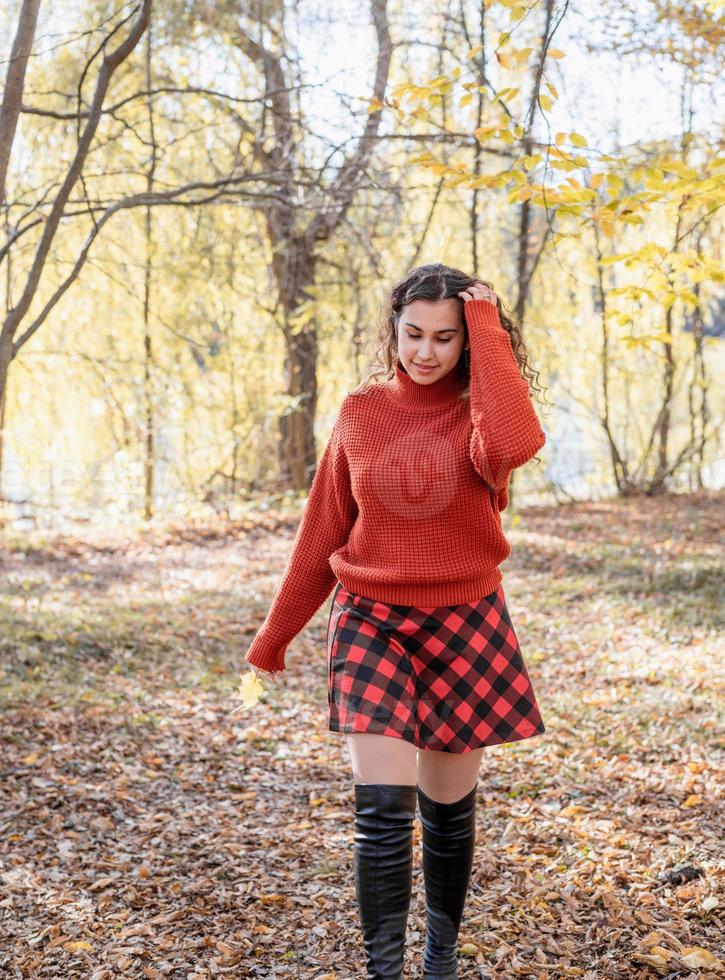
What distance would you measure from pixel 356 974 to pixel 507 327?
5.50 feet

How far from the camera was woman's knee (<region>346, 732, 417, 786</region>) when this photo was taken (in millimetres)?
1966

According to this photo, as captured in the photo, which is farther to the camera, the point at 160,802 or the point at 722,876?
the point at 160,802

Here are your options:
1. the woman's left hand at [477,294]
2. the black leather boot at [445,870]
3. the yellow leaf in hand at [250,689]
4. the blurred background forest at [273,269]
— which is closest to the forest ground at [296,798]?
the black leather boot at [445,870]

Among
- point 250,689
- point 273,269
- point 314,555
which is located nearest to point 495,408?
point 314,555

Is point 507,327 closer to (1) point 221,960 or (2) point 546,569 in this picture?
(1) point 221,960

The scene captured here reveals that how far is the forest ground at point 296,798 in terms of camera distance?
99.8 inches

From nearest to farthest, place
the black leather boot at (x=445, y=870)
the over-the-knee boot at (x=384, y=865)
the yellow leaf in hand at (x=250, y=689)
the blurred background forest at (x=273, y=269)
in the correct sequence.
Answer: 1. the over-the-knee boot at (x=384, y=865)
2. the black leather boot at (x=445, y=870)
3. the yellow leaf in hand at (x=250, y=689)
4. the blurred background forest at (x=273, y=269)

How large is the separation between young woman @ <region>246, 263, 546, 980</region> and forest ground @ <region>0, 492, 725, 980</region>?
53cm

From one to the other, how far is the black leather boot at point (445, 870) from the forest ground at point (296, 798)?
199 mm

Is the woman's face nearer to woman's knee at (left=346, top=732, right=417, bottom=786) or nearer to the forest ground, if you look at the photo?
woman's knee at (left=346, top=732, right=417, bottom=786)

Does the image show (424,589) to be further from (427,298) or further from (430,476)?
(427,298)

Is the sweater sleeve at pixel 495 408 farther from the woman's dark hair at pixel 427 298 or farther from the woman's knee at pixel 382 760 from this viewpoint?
the woman's knee at pixel 382 760

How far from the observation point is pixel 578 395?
11375 millimetres

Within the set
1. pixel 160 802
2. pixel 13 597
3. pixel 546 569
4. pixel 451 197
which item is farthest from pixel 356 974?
pixel 451 197
